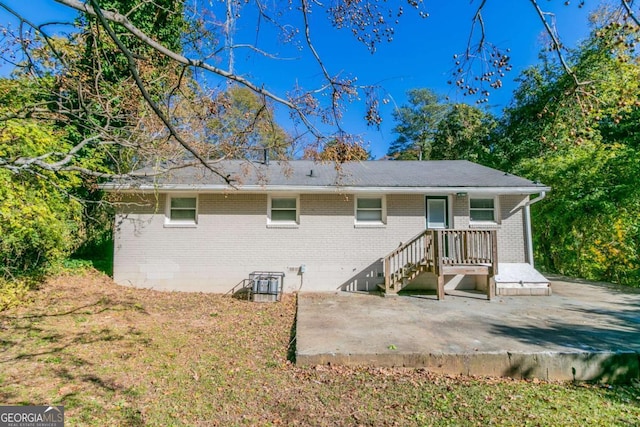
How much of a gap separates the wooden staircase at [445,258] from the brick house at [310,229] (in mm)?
68

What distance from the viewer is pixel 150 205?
9539mm

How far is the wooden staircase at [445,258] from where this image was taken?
27.6 ft

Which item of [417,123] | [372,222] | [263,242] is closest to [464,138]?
[417,123]

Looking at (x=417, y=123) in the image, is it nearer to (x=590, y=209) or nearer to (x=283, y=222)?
(x=590, y=209)

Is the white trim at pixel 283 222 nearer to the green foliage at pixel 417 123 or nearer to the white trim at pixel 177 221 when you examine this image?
the white trim at pixel 177 221

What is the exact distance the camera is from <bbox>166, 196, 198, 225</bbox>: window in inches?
380

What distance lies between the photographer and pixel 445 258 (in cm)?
860

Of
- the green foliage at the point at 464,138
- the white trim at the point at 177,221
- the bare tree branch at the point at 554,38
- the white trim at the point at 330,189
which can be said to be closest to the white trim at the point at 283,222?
the white trim at the point at 330,189

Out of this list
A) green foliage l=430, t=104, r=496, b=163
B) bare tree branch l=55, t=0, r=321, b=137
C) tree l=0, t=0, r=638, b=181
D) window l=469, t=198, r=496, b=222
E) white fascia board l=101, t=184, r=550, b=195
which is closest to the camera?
bare tree branch l=55, t=0, r=321, b=137

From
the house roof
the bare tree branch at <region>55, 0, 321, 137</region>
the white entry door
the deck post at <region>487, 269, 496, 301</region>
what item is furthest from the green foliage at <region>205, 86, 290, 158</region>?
the deck post at <region>487, 269, 496, 301</region>

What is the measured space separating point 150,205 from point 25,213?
297 centimetres

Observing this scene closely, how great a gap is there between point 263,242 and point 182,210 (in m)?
2.66

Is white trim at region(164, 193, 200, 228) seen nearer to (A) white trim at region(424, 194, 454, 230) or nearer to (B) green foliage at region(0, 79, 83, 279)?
(B) green foliage at region(0, 79, 83, 279)

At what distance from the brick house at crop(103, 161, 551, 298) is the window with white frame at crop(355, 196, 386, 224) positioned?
0.10 feet
